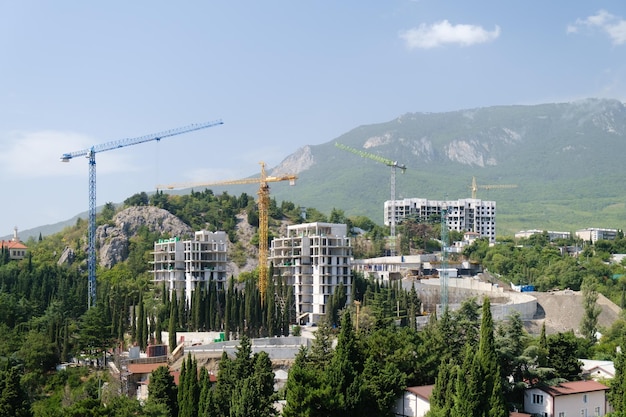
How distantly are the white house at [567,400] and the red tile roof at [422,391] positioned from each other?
4820mm

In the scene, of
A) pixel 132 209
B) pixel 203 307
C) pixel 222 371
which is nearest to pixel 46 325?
pixel 203 307

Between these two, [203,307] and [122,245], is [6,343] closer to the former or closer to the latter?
[203,307]

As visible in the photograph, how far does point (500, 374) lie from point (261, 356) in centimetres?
1090

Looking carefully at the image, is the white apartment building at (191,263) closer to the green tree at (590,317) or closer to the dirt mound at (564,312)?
the dirt mound at (564,312)

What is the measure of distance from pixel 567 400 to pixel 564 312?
3336 centimetres

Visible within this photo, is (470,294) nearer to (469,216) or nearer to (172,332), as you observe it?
(172,332)

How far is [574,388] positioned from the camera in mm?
41969

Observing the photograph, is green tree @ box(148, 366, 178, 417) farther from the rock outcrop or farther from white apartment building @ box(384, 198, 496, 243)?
white apartment building @ box(384, 198, 496, 243)

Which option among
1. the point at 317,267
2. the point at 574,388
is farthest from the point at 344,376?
the point at 317,267

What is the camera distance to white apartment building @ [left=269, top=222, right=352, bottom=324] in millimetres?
72375

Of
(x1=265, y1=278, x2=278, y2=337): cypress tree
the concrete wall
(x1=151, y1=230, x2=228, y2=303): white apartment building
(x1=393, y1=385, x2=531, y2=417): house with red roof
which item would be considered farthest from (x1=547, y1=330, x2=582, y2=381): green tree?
(x1=151, y1=230, x2=228, y2=303): white apartment building

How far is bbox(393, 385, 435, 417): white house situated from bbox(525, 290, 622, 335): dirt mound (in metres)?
32.0

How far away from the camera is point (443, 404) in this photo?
124ft

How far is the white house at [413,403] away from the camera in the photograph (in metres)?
39.3
